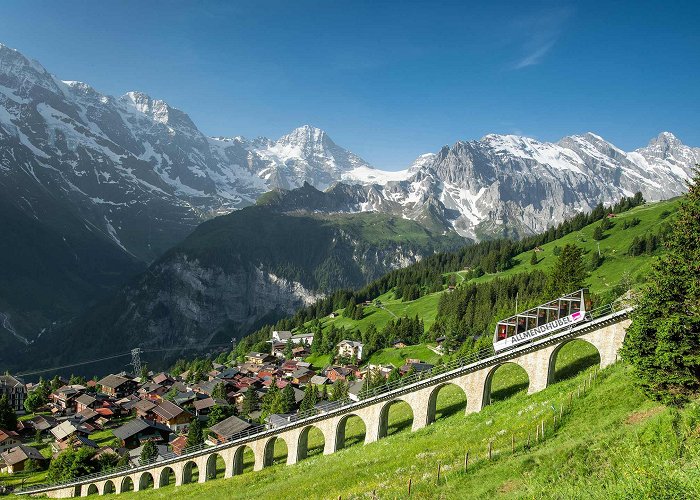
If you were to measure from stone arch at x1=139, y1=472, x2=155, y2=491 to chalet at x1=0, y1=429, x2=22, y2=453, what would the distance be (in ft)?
132

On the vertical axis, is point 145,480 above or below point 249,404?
above


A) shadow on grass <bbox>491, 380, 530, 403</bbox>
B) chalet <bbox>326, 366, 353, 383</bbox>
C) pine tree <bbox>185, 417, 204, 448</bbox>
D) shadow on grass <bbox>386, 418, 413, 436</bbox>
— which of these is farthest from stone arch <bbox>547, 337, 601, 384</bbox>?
chalet <bbox>326, 366, 353, 383</bbox>

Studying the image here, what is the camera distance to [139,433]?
94500 millimetres

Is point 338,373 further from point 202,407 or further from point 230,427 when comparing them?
point 230,427

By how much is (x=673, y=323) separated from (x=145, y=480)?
73.6 meters

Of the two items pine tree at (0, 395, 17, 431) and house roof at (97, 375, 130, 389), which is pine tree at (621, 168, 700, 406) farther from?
house roof at (97, 375, 130, 389)

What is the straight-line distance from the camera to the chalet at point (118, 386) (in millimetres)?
143225

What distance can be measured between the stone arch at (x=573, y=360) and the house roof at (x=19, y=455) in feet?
305

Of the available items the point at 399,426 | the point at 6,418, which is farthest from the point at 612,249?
the point at 6,418

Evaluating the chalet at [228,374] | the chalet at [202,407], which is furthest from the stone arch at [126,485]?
the chalet at [228,374]

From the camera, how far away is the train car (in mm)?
44875

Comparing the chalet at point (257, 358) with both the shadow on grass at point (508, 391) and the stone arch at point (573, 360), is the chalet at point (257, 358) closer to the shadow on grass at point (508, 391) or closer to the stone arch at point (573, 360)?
the shadow on grass at point (508, 391)

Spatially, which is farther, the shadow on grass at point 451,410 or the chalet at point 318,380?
the chalet at point 318,380

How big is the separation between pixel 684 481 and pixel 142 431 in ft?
328
